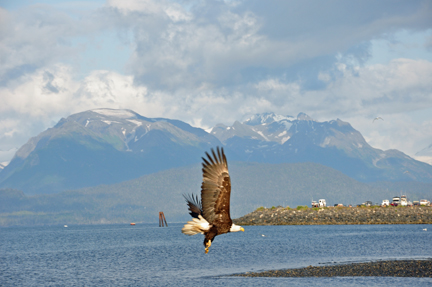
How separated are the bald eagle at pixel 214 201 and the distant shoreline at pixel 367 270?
103 feet

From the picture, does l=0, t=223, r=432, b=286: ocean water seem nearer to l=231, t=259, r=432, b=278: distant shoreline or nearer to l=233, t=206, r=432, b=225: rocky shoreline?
l=231, t=259, r=432, b=278: distant shoreline

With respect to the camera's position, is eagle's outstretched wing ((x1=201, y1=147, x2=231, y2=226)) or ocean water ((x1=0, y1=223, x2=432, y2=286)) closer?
eagle's outstretched wing ((x1=201, y1=147, x2=231, y2=226))

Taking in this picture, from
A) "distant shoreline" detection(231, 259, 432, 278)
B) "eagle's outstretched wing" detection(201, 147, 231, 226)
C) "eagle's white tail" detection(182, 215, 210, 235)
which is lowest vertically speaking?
"distant shoreline" detection(231, 259, 432, 278)

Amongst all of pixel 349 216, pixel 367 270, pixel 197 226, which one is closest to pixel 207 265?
pixel 367 270

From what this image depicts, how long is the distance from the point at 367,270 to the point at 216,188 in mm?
35552

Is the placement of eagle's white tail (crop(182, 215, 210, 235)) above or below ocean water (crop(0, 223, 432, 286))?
above

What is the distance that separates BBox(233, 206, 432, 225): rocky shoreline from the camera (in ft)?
500

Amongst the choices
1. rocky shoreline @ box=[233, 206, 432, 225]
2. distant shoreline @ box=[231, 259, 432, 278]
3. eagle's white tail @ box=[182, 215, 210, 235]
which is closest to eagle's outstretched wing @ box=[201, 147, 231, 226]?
eagle's white tail @ box=[182, 215, 210, 235]

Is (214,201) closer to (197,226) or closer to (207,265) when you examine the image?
(197,226)

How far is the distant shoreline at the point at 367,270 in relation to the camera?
5256cm

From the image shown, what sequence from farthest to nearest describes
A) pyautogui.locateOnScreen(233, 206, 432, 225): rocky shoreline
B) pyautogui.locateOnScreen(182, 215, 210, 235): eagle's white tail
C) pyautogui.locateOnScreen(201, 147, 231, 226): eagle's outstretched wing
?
1. pyautogui.locateOnScreen(233, 206, 432, 225): rocky shoreline
2. pyautogui.locateOnScreen(182, 215, 210, 235): eagle's white tail
3. pyautogui.locateOnScreen(201, 147, 231, 226): eagle's outstretched wing

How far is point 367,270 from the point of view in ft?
182

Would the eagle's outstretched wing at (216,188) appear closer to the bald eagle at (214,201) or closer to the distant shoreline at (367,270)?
the bald eagle at (214,201)

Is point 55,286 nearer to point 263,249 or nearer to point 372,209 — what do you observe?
point 263,249
